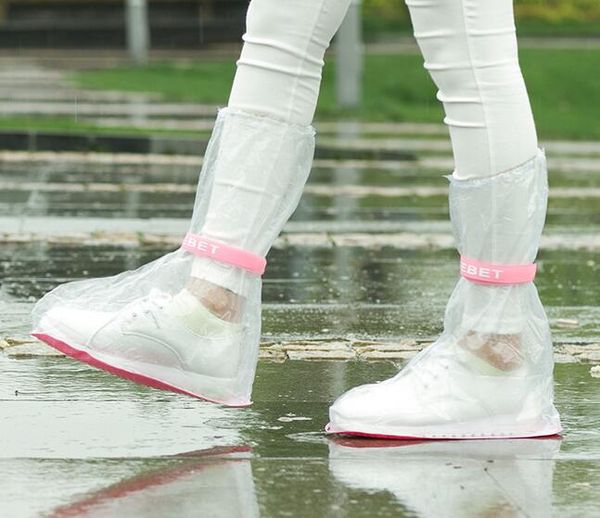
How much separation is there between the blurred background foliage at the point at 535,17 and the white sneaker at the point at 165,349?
3056 centimetres

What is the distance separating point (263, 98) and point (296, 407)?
0.65 meters

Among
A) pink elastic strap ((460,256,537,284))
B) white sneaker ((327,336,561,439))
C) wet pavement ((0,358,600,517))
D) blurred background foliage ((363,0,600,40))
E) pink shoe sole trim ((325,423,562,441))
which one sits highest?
blurred background foliage ((363,0,600,40))

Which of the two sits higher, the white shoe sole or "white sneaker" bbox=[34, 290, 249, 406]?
"white sneaker" bbox=[34, 290, 249, 406]

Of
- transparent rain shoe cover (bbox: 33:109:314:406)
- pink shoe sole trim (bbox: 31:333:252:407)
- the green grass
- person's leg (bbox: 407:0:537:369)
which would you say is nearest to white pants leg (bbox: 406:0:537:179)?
person's leg (bbox: 407:0:537:369)

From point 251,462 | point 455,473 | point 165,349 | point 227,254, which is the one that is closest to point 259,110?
point 227,254

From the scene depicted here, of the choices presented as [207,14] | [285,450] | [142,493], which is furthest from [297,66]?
[207,14]

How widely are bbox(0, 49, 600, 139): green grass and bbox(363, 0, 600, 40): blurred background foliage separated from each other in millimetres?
8193

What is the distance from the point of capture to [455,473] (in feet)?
9.61

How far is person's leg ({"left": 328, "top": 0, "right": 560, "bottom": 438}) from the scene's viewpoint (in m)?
3.22

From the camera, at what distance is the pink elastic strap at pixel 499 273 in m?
3.29

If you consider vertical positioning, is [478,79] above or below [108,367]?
above

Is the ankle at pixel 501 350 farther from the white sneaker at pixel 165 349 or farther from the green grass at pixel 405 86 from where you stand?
the green grass at pixel 405 86

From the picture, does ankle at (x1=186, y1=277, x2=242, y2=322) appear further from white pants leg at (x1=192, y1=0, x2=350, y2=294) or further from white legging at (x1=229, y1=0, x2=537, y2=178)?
white legging at (x1=229, y1=0, x2=537, y2=178)

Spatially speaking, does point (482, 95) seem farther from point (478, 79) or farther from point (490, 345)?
point (490, 345)
